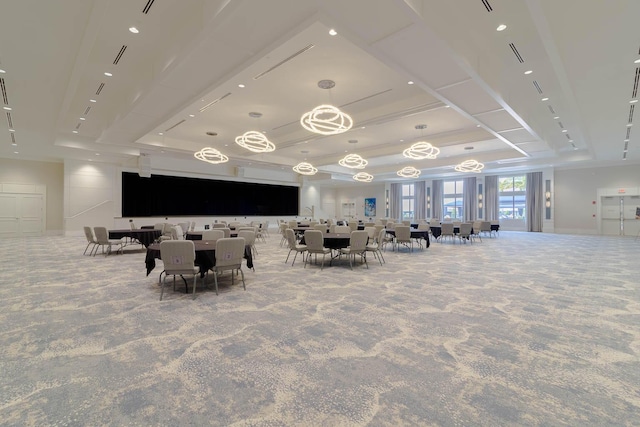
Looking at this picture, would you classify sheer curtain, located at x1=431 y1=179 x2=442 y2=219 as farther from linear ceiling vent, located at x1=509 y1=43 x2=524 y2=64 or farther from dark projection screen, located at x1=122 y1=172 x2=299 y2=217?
linear ceiling vent, located at x1=509 y1=43 x2=524 y2=64

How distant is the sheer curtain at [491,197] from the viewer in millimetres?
21281

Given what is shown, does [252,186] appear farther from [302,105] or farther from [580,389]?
[580,389]

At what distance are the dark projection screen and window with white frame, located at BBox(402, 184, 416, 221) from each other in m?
9.34

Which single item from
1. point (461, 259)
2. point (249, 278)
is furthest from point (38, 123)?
point (461, 259)

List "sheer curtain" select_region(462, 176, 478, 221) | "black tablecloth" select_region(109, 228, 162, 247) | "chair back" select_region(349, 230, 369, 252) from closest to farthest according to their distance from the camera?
1. "chair back" select_region(349, 230, 369, 252)
2. "black tablecloth" select_region(109, 228, 162, 247)
3. "sheer curtain" select_region(462, 176, 478, 221)

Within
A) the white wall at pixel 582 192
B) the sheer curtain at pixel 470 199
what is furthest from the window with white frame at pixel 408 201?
the white wall at pixel 582 192

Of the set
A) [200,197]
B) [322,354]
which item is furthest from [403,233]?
[200,197]

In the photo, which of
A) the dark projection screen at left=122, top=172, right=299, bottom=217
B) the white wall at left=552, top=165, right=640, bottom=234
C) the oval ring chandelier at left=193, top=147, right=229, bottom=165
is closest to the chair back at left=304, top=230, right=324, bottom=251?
the oval ring chandelier at left=193, top=147, right=229, bottom=165

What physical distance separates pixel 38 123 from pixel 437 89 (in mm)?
13060

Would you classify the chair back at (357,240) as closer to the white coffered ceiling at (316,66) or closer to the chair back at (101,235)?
the white coffered ceiling at (316,66)

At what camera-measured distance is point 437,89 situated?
703 centimetres

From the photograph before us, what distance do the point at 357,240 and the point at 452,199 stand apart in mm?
19164

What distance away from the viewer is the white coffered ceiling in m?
4.80

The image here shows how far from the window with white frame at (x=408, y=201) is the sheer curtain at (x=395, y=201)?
1.13 ft
